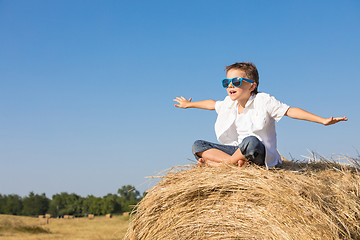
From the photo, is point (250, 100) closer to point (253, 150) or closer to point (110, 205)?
point (253, 150)

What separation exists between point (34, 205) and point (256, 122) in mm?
16803

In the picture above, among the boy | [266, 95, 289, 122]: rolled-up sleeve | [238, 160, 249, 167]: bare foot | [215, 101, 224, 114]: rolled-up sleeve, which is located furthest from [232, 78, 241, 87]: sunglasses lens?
[238, 160, 249, 167]: bare foot

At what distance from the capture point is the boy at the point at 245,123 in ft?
12.1

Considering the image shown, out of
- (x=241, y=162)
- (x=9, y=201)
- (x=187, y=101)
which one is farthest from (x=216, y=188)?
(x=9, y=201)

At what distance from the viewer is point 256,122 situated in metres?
3.91

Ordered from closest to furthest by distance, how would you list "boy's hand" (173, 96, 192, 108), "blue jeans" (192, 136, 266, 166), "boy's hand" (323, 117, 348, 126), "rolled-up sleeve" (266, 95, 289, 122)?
"boy's hand" (323, 117, 348, 126), "blue jeans" (192, 136, 266, 166), "rolled-up sleeve" (266, 95, 289, 122), "boy's hand" (173, 96, 192, 108)

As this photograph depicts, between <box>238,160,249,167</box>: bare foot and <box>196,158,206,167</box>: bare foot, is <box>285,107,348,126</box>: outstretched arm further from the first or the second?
<box>196,158,206,167</box>: bare foot

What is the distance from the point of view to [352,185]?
11.2 feet

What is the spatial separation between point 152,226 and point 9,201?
55.7ft

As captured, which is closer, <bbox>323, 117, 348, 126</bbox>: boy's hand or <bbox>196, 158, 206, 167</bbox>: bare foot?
<bbox>323, 117, 348, 126</bbox>: boy's hand

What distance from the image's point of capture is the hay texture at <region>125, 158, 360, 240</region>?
9.30 ft

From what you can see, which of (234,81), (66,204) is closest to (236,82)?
(234,81)

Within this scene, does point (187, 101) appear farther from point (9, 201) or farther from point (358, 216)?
point (9, 201)

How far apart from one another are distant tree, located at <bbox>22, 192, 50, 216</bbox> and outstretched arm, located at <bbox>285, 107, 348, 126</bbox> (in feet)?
54.6
